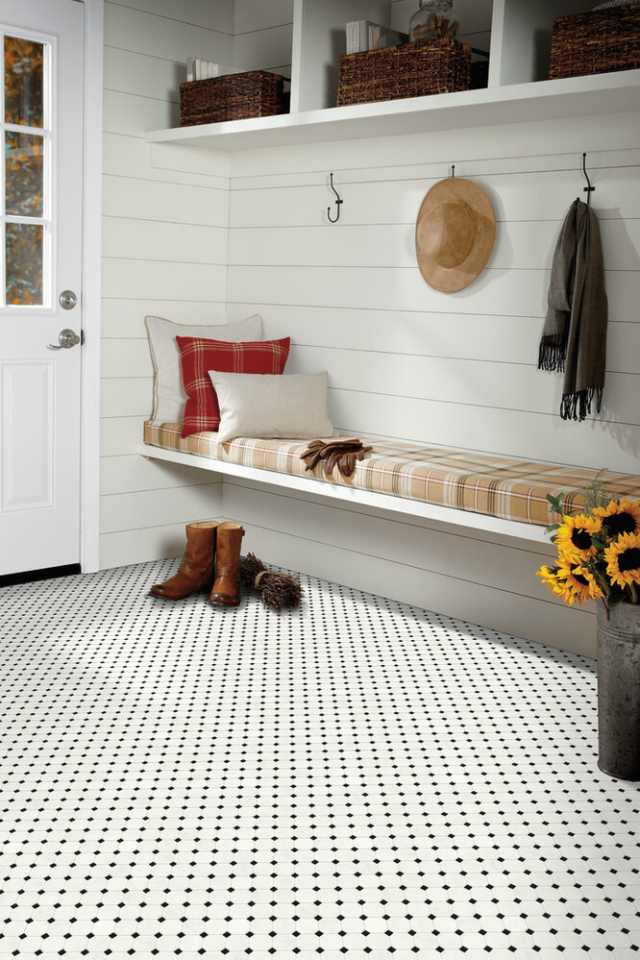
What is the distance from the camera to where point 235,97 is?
407 cm

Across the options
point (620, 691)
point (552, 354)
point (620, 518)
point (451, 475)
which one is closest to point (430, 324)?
point (552, 354)

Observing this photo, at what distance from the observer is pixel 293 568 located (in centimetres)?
449

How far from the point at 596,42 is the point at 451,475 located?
1.38 metres

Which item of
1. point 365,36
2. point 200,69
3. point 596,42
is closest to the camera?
point 596,42

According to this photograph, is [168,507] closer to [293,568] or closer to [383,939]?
[293,568]

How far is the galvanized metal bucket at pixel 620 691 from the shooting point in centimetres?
255

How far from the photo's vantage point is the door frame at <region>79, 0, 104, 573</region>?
4047 mm

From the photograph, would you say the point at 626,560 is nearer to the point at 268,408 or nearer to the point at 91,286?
the point at 268,408

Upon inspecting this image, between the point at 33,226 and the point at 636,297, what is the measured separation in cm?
232

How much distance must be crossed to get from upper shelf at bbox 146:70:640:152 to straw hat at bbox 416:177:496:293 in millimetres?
239

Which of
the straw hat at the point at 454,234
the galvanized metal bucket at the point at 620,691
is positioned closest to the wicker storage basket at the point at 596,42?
the straw hat at the point at 454,234

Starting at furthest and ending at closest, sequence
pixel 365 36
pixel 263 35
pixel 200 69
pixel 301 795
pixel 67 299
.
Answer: pixel 263 35 → pixel 200 69 → pixel 67 299 → pixel 365 36 → pixel 301 795

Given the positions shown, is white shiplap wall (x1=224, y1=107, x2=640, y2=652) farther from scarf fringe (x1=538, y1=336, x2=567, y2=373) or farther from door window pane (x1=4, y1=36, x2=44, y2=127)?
door window pane (x1=4, y1=36, x2=44, y2=127)

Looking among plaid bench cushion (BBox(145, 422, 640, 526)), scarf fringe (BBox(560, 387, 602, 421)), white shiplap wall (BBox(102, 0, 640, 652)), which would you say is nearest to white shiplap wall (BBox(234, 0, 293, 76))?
white shiplap wall (BBox(102, 0, 640, 652))
